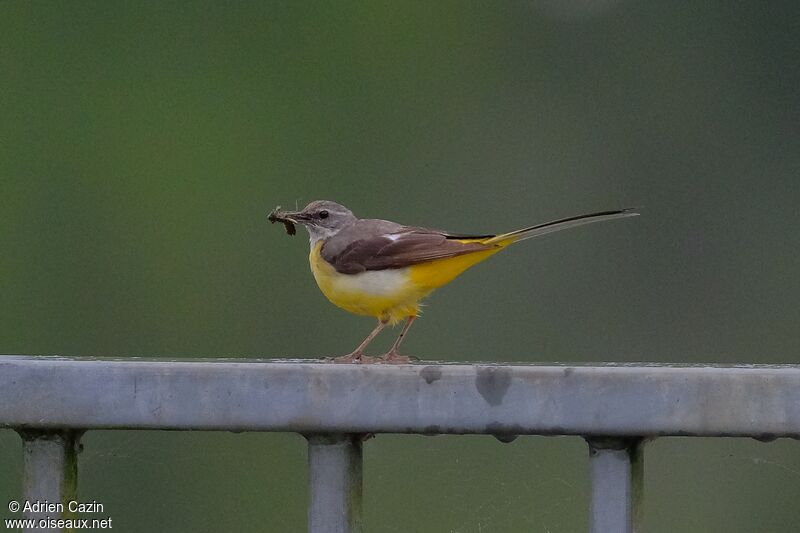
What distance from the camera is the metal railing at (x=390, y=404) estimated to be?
4145 millimetres

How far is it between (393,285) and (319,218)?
3.94 feet

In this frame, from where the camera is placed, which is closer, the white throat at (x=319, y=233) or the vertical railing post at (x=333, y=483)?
the vertical railing post at (x=333, y=483)

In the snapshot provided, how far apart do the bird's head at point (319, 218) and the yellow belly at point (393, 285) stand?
88 cm

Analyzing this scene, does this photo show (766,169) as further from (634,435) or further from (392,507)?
(634,435)

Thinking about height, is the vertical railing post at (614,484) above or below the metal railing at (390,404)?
below

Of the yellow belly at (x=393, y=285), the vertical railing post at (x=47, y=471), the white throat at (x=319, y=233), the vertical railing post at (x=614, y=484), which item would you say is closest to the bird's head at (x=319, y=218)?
the white throat at (x=319, y=233)

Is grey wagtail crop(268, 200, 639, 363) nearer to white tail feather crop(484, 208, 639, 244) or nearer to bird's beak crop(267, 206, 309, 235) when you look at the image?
white tail feather crop(484, 208, 639, 244)

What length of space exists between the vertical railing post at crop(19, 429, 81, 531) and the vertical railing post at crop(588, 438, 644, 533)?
1258 millimetres

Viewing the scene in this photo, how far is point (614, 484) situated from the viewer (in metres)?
4.23

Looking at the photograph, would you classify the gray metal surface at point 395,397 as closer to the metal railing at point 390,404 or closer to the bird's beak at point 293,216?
the metal railing at point 390,404

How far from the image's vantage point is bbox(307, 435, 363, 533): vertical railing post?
428cm

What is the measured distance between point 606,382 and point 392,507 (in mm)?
9546

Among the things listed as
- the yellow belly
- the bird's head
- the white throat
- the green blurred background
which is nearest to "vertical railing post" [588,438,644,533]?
the yellow belly

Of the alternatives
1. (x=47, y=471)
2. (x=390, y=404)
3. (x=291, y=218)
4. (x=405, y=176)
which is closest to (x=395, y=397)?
(x=390, y=404)
